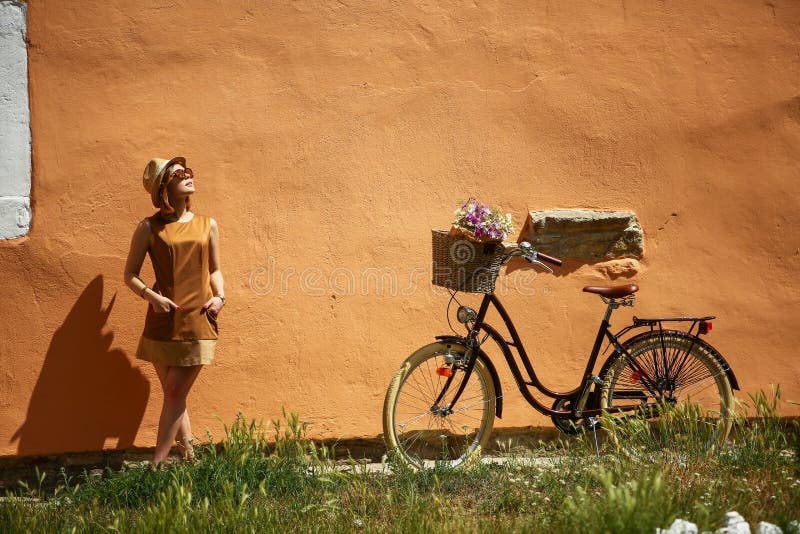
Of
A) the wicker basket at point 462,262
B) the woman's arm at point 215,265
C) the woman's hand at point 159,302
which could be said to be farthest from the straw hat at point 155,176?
the wicker basket at point 462,262

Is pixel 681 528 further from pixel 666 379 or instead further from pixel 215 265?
pixel 215 265

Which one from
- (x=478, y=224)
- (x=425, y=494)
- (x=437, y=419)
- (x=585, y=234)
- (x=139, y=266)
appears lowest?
(x=425, y=494)

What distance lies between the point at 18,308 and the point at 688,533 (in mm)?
3672

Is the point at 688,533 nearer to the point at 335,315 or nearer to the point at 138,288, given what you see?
the point at 335,315

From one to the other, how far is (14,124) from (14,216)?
0.53 m

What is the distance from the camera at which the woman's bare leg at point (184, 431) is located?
4047 millimetres

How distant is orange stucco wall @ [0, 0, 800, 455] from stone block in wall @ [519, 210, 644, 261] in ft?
0.28

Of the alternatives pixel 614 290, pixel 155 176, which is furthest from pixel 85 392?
pixel 614 290

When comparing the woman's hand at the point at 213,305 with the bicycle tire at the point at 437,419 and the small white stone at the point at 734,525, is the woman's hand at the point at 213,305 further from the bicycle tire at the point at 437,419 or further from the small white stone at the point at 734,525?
the small white stone at the point at 734,525

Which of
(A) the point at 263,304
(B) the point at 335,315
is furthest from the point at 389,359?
(A) the point at 263,304

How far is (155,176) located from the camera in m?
3.89

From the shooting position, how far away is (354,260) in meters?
4.50

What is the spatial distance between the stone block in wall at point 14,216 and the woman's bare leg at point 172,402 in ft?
3.97

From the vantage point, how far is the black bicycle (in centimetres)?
398
